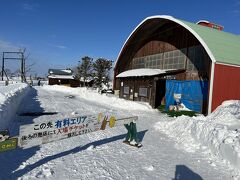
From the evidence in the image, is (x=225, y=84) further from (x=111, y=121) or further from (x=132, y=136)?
(x=111, y=121)

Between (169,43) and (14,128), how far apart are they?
1617 centimetres

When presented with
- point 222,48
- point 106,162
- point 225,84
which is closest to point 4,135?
point 106,162

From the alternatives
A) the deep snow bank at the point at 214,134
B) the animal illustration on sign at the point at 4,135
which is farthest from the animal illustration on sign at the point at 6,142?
the deep snow bank at the point at 214,134

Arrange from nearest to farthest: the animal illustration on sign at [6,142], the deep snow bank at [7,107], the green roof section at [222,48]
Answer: the animal illustration on sign at [6,142] → the deep snow bank at [7,107] → the green roof section at [222,48]

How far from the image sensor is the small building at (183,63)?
15.4 m

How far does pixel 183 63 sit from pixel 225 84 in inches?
190

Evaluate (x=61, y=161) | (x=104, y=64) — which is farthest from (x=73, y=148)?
(x=104, y=64)

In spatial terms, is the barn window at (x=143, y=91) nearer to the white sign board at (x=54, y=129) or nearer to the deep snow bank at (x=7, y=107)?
the deep snow bank at (x=7, y=107)

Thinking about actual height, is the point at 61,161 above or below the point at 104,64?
below

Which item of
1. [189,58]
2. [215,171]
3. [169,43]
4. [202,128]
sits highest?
[169,43]

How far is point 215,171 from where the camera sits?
20.8 ft

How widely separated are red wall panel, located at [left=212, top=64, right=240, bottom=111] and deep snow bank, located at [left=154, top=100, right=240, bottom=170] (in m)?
2.15

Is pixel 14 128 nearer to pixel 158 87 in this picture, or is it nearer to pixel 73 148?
pixel 73 148

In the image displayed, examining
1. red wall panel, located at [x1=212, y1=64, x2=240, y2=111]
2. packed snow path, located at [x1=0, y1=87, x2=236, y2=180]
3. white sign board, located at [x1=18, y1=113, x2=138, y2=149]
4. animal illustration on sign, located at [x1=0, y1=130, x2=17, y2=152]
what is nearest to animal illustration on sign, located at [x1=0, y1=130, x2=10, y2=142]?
animal illustration on sign, located at [x1=0, y1=130, x2=17, y2=152]
